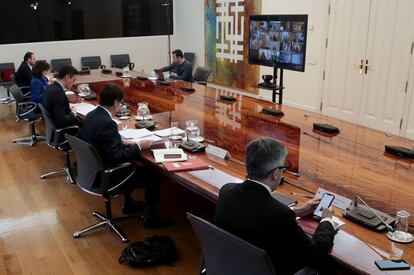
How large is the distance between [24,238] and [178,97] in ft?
7.64

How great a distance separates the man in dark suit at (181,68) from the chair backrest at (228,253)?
5073 millimetres

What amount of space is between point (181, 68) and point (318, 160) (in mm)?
4515

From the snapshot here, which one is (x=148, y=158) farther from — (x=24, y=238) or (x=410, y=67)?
(x=410, y=67)

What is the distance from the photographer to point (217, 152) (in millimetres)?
2928

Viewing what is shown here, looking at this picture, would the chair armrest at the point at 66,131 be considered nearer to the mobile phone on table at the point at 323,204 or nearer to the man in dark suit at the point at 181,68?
the man in dark suit at the point at 181,68

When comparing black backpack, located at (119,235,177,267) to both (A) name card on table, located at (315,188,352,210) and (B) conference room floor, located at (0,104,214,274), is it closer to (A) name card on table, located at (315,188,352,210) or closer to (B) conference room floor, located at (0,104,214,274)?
(B) conference room floor, located at (0,104,214,274)

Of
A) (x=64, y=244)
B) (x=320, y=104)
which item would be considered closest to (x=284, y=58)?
(x=320, y=104)

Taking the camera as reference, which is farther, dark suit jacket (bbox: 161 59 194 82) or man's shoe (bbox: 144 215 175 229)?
dark suit jacket (bbox: 161 59 194 82)

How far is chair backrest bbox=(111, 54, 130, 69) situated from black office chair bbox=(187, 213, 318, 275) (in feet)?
26.7

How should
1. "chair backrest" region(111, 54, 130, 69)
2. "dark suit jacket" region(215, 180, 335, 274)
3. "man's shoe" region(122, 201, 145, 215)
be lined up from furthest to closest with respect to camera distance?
"chair backrest" region(111, 54, 130, 69)
"man's shoe" region(122, 201, 145, 215)
"dark suit jacket" region(215, 180, 335, 274)

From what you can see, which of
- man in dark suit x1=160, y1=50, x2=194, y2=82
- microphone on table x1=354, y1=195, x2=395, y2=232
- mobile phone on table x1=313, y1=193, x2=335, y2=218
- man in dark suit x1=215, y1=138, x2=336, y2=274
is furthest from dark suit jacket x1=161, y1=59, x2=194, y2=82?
man in dark suit x1=215, y1=138, x2=336, y2=274

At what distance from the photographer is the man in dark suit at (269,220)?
1623 millimetres

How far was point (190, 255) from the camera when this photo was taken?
10.1ft

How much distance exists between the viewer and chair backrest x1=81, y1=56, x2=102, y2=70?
9.09 meters
